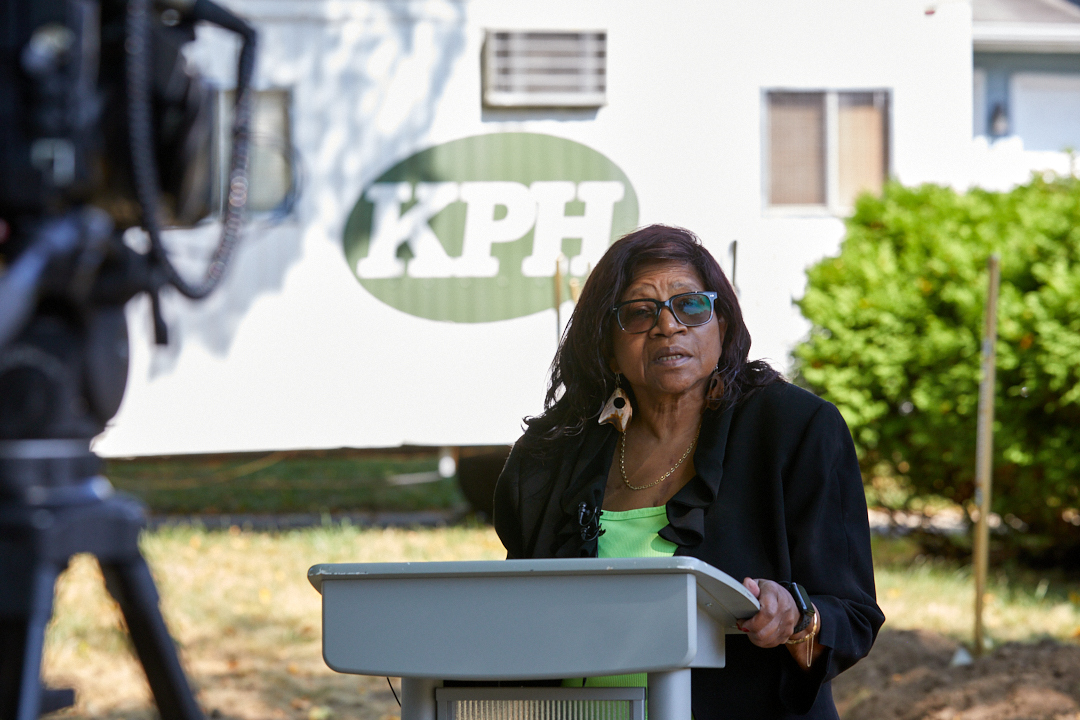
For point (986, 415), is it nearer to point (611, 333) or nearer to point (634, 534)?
point (611, 333)

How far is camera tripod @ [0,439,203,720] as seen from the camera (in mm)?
1281

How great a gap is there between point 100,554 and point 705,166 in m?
7.33

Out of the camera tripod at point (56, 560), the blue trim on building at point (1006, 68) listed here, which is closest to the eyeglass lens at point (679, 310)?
the camera tripod at point (56, 560)

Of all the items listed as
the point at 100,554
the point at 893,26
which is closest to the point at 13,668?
the point at 100,554

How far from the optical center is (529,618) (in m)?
1.52

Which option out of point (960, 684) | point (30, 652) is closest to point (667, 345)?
point (30, 652)

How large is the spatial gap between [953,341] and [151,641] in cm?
602

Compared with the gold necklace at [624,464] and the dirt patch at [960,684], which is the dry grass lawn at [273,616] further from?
the gold necklace at [624,464]

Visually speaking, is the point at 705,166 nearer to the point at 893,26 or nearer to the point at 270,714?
the point at 893,26

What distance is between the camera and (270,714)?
4.51 m

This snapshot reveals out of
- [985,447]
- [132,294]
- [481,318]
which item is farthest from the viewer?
[481,318]

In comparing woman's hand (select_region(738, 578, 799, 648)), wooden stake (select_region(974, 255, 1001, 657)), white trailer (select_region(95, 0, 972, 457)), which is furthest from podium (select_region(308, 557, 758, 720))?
white trailer (select_region(95, 0, 972, 457))

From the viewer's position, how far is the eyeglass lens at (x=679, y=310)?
2.48 metres

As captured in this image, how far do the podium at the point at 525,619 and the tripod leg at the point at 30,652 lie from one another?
0.42 metres
